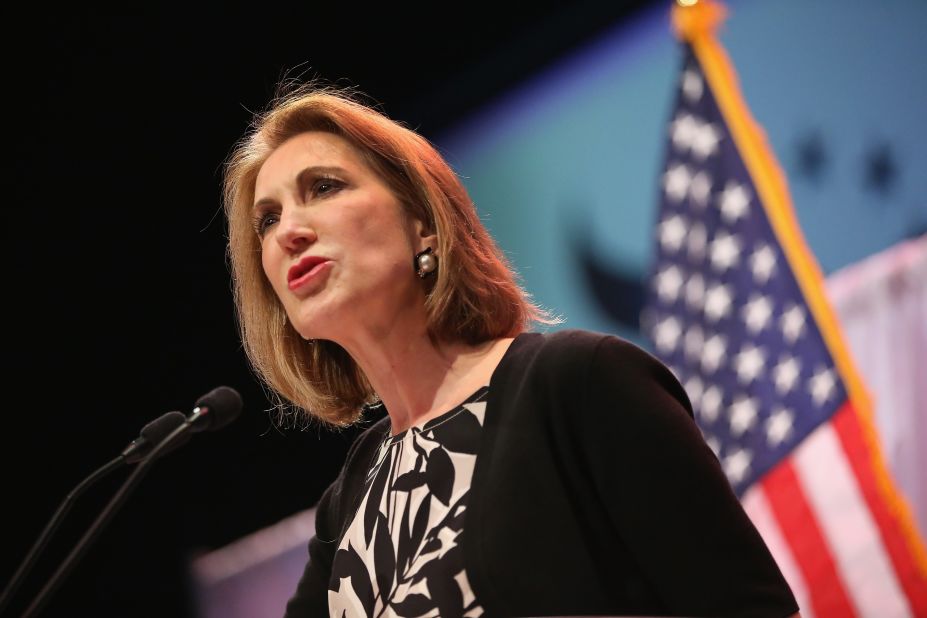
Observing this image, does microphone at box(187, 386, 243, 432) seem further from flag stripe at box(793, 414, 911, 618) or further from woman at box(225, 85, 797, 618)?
flag stripe at box(793, 414, 911, 618)

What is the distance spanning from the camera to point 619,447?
1.18 m

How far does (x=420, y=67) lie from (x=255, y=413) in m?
1.60

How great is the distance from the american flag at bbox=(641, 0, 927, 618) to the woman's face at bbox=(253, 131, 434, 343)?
155cm

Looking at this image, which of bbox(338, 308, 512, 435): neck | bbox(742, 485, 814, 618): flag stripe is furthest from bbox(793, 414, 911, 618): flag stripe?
bbox(338, 308, 512, 435): neck

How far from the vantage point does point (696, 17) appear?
2.91m

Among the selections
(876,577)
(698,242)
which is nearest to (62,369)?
(698,242)

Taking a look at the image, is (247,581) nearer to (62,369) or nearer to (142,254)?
(62,369)

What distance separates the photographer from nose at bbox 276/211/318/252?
1.54 meters

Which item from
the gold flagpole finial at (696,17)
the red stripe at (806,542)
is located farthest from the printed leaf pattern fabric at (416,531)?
the gold flagpole finial at (696,17)

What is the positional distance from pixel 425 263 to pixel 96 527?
659 millimetres

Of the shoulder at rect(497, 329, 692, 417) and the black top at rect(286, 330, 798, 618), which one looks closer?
the black top at rect(286, 330, 798, 618)

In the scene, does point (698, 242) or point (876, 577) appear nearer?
point (876, 577)

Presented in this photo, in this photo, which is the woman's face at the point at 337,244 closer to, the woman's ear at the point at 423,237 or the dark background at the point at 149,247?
the woman's ear at the point at 423,237

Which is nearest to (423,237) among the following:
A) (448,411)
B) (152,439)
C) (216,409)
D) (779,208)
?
(448,411)
